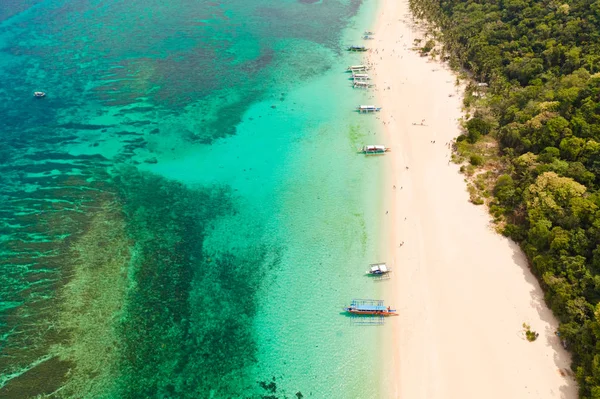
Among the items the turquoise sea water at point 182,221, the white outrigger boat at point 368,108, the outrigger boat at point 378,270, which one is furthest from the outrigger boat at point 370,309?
the white outrigger boat at point 368,108

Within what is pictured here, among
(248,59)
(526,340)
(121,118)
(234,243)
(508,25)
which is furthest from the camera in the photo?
(248,59)

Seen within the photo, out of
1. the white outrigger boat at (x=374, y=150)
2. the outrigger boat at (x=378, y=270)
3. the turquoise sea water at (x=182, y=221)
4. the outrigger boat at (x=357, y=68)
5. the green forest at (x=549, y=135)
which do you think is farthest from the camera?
the outrigger boat at (x=357, y=68)

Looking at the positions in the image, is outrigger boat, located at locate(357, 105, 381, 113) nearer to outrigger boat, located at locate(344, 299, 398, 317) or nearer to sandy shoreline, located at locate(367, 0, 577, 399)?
sandy shoreline, located at locate(367, 0, 577, 399)

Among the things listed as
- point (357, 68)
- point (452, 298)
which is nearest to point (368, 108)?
point (357, 68)

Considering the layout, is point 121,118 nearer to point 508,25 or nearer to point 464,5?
point 508,25

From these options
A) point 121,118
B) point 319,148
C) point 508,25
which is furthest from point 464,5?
point 121,118

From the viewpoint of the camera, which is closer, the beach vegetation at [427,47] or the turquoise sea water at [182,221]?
the turquoise sea water at [182,221]

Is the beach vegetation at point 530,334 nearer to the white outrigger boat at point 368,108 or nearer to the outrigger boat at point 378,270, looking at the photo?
the outrigger boat at point 378,270
